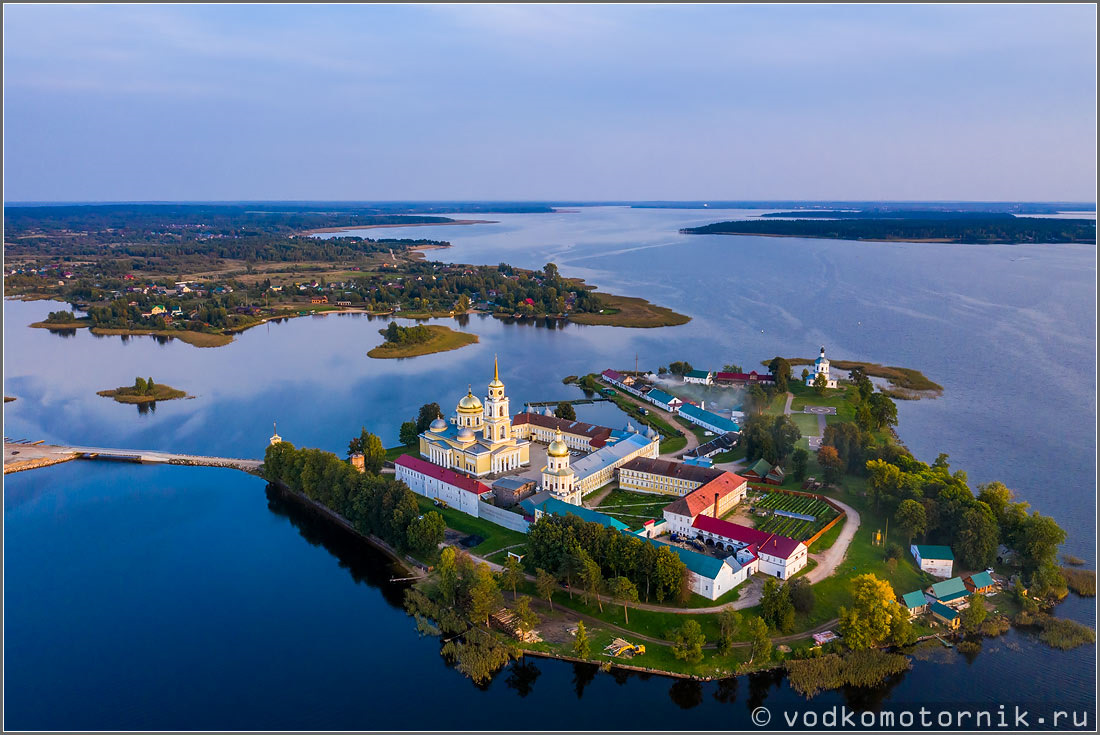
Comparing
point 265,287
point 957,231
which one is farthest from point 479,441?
point 957,231

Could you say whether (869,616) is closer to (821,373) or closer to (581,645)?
(581,645)

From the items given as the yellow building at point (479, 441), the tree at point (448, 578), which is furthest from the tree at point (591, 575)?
the yellow building at point (479, 441)

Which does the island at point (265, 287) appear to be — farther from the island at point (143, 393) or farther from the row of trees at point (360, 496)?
the row of trees at point (360, 496)

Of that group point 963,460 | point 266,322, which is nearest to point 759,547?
point 963,460

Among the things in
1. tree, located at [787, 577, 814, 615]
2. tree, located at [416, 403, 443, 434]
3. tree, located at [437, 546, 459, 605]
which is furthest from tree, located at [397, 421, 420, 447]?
tree, located at [787, 577, 814, 615]

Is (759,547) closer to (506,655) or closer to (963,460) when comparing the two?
(506,655)

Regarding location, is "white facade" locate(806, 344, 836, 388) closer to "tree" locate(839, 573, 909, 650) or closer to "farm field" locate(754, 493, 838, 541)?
"farm field" locate(754, 493, 838, 541)
